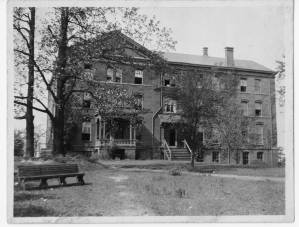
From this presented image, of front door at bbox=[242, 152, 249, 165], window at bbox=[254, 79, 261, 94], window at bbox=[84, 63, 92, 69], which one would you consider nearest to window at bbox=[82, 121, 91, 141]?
front door at bbox=[242, 152, 249, 165]

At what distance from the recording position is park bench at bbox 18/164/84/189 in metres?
10.4

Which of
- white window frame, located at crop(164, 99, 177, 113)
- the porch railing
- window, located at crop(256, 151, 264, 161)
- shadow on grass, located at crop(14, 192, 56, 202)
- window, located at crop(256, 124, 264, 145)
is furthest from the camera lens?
white window frame, located at crop(164, 99, 177, 113)

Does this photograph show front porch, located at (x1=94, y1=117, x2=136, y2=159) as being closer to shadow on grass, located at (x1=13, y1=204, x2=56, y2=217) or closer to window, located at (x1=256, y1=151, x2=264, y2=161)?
window, located at (x1=256, y1=151, x2=264, y2=161)

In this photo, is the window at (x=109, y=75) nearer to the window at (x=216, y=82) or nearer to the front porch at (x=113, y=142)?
the window at (x=216, y=82)

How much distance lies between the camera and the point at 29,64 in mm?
12609

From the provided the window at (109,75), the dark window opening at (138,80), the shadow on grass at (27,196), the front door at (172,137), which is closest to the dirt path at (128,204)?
the shadow on grass at (27,196)

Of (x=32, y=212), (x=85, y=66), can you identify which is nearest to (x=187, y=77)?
(x=85, y=66)

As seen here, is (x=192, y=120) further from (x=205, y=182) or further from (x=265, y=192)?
(x=265, y=192)

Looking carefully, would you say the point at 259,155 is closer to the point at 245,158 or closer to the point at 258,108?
the point at 245,158

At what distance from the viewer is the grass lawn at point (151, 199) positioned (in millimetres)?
9367

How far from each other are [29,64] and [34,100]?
4.23ft

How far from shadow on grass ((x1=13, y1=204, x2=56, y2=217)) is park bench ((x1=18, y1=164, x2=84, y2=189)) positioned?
108cm

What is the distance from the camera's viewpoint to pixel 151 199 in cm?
1027

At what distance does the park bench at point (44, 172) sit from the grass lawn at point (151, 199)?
38cm
